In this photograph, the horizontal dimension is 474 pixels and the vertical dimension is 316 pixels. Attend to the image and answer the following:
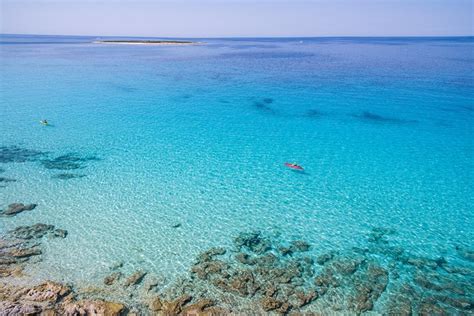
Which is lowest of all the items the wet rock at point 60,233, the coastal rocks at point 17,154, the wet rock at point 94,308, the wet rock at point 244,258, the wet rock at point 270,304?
the wet rock at point 270,304

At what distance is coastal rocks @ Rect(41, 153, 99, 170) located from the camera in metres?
21.2

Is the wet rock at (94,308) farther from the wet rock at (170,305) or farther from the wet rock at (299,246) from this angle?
the wet rock at (299,246)

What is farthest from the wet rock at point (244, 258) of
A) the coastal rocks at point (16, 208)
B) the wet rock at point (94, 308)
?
the coastal rocks at point (16, 208)

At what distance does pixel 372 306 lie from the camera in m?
11.5

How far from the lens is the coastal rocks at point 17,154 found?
862 inches

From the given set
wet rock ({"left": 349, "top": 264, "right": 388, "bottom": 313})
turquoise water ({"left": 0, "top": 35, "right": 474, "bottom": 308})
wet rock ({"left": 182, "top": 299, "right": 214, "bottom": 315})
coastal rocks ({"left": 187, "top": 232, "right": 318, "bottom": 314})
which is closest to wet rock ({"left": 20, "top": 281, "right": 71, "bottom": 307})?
turquoise water ({"left": 0, "top": 35, "right": 474, "bottom": 308})

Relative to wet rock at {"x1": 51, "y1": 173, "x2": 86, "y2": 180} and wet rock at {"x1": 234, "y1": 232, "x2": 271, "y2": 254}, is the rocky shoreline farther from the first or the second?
wet rock at {"x1": 51, "y1": 173, "x2": 86, "y2": 180}

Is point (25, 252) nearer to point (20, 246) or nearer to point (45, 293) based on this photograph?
point (20, 246)

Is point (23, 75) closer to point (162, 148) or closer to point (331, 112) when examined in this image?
point (162, 148)

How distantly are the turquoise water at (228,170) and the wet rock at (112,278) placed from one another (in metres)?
0.52

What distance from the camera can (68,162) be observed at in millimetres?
22000

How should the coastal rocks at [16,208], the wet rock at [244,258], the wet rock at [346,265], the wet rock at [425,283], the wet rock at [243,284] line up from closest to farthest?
the wet rock at [243,284] → the wet rock at [425,283] → the wet rock at [346,265] → the wet rock at [244,258] → the coastal rocks at [16,208]

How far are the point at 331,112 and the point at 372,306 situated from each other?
2605 cm

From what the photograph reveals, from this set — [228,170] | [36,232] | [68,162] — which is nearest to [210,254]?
[36,232]
